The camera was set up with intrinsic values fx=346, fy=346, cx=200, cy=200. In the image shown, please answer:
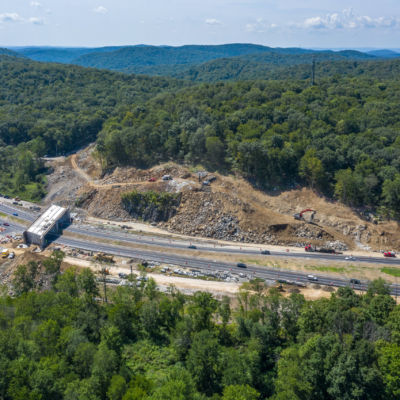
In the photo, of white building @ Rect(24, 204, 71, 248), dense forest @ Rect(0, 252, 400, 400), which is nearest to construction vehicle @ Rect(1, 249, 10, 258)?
white building @ Rect(24, 204, 71, 248)

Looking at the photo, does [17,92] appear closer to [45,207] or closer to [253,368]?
[45,207]

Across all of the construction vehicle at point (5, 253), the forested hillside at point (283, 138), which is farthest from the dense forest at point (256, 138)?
the construction vehicle at point (5, 253)

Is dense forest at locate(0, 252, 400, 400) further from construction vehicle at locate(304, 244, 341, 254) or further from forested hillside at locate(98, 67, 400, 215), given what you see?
forested hillside at locate(98, 67, 400, 215)

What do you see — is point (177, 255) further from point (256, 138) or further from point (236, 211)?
point (256, 138)

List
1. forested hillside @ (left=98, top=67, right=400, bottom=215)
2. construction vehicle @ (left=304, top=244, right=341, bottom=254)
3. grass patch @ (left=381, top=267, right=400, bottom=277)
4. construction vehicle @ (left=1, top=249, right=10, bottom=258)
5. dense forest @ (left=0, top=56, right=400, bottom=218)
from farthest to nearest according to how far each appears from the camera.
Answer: dense forest @ (left=0, top=56, right=400, bottom=218) → forested hillside @ (left=98, top=67, right=400, bottom=215) → construction vehicle @ (left=1, top=249, right=10, bottom=258) → construction vehicle @ (left=304, top=244, right=341, bottom=254) → grass patch @ (left=381, top=267, right=400, bottom=277)

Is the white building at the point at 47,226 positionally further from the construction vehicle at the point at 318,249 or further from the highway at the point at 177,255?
the construction vehicle at the point at 318,249

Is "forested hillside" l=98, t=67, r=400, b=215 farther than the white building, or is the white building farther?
"forested hillside" l=98, t=67, r=400, b=215
